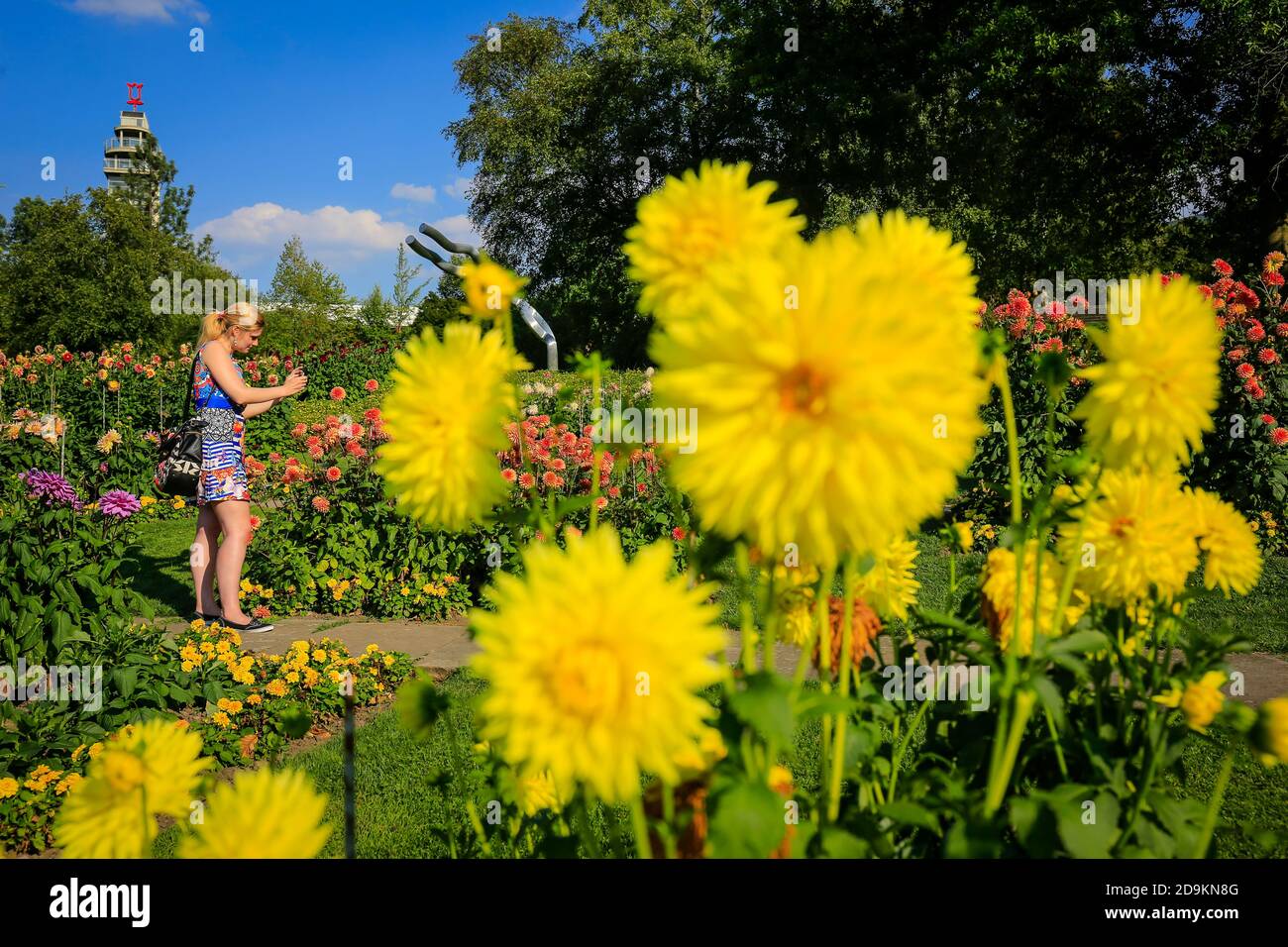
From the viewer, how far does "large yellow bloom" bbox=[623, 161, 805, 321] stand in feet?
2.94

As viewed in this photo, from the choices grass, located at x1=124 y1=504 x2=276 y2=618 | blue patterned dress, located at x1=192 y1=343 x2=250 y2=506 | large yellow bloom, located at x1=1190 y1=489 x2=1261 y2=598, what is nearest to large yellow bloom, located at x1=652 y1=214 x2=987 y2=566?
large yellow bloom, located at x1=1190 y1=489 x2=1261 y2=598

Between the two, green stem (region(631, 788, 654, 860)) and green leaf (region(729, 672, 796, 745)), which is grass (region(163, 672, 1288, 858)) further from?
green leaf (region(729, 672, 796, 745))

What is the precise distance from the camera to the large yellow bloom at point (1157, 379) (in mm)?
931

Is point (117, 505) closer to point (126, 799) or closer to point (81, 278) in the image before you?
point (126, 799)

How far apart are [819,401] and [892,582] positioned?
797mm

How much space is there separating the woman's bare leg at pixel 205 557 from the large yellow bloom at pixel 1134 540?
496 centimetres

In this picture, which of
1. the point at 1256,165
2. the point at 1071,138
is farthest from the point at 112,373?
the point at 1256,165

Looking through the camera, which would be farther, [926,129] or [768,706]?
[926,129]

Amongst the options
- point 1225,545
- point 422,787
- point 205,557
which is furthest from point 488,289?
point 205,557

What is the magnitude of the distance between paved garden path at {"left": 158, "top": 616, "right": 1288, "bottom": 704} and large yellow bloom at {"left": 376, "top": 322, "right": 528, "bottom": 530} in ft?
10.7

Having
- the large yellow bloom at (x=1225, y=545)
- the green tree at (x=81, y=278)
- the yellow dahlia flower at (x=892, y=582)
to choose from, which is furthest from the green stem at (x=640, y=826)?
the green tree at (x=81, y=278)

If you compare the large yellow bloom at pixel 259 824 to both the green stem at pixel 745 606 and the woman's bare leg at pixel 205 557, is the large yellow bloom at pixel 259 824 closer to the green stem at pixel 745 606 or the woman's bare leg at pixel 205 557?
the green stem at pixel 745 606

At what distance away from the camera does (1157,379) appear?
3.08 ft
